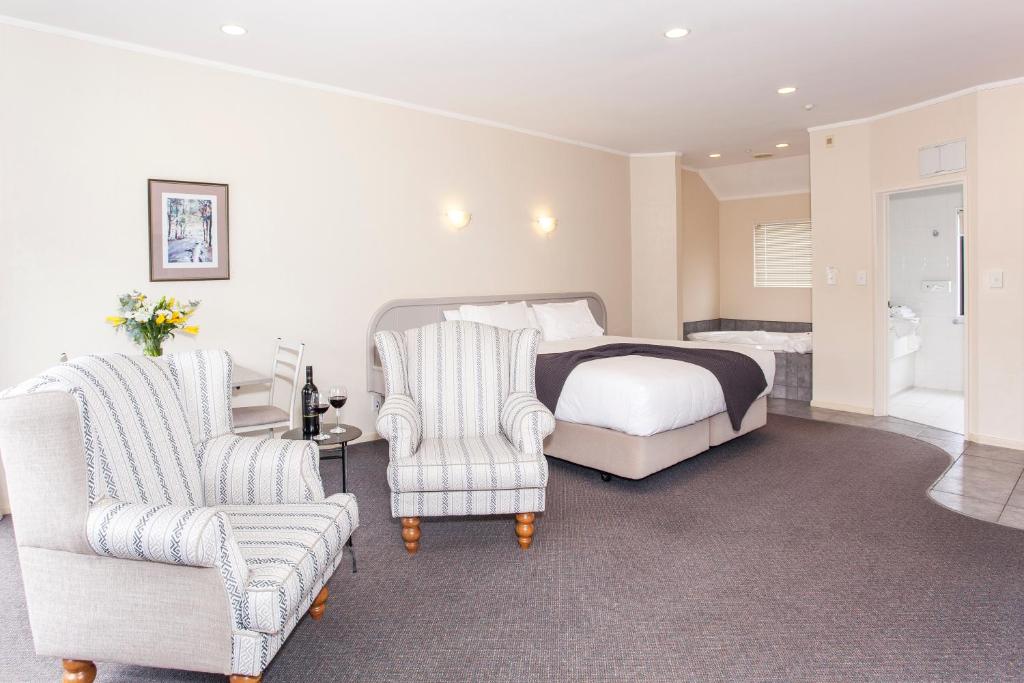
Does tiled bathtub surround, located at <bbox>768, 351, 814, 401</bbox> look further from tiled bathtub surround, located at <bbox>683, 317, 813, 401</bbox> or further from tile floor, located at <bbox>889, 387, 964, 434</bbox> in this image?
tile floor, located at <bbox>889, 387, 964, 434</bbox>

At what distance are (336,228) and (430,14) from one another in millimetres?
1831

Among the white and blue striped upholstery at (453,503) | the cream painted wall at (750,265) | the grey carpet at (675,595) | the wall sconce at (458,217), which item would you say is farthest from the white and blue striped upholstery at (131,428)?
the cream painted wall at (750,265)

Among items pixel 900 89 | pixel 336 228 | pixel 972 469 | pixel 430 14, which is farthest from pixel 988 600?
pixel 336 228

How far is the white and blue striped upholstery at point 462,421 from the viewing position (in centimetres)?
291

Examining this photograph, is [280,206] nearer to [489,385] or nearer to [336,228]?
[336,228]

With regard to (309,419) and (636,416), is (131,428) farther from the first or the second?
(636,416)

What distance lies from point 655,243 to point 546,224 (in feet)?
5.06

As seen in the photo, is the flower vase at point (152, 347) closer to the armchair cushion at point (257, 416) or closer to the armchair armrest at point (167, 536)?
the armchair cushion at point (257, 416)

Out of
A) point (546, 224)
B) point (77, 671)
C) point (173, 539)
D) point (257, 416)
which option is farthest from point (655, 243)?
point (77, 671)

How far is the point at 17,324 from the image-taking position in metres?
3.54

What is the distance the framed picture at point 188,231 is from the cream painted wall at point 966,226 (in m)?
5.20

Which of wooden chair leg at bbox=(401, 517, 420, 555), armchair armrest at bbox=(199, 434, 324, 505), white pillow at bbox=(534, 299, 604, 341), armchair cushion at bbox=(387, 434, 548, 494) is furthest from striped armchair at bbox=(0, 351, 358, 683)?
white pillow at bbox=(534, 299, 604, 341)

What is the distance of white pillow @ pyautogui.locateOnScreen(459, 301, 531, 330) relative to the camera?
208 inches

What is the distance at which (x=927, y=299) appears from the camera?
276 inches
